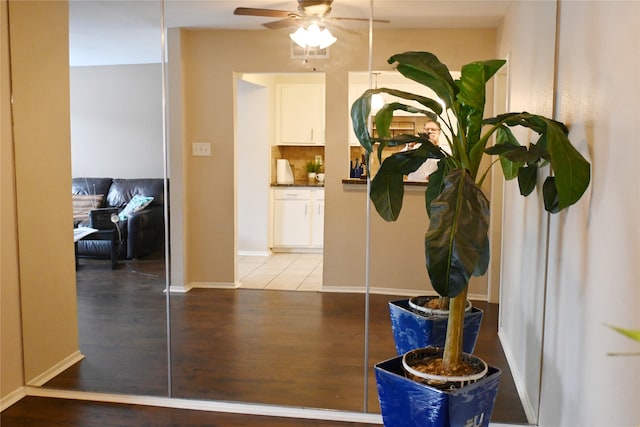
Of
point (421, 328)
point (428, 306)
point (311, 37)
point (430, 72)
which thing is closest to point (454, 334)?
point (421, 328)

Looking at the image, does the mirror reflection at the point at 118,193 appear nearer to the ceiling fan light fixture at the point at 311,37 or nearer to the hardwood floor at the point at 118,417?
the hardwood floor at the point at 118,417

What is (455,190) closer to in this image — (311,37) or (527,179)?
(527,179)

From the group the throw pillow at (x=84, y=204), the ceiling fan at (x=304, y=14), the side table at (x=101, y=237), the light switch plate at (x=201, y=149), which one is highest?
the ceiling fan at (x=304, y=14)

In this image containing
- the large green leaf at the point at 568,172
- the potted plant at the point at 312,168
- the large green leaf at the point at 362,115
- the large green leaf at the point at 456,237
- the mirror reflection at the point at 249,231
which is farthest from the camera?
the potted plant at the point at 312,168

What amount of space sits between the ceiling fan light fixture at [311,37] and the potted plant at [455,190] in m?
0.81

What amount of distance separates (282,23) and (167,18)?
62cm

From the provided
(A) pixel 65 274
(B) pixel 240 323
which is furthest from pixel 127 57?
(B) pixel 240 323

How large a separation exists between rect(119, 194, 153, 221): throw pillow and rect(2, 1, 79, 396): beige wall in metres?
0.31

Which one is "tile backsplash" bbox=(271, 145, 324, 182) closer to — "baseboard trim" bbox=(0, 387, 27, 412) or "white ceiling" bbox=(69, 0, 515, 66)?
"white ceiling" bbox=(69, 0, 515, 66)

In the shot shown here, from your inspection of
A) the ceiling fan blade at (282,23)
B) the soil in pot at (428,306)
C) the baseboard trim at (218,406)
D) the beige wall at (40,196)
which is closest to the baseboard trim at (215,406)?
the baseboard trim at (218,406)

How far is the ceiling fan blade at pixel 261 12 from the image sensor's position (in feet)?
9.23

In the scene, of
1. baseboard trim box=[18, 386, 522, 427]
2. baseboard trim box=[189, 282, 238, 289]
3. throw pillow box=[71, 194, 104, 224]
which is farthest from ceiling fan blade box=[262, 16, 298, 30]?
baseboard trim box=[18, 386, 522, 427]

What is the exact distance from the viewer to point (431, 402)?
1.91 meters

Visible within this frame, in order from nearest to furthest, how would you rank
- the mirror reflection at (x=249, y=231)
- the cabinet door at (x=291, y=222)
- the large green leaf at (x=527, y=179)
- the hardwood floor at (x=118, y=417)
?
1. the large green leaf at (x=527, y=179)
2. the hardwood floor at (x=118, y=417)
3. the mirror reflection at (x=249, y=231)
4. the cabinet door at (x=291, y=222)
